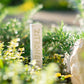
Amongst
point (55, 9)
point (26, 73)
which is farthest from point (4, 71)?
point (55, 9)

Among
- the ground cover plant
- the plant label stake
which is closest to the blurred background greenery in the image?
the ground cover plant

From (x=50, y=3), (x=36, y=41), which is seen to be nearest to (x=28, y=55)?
(x=36, y=41)

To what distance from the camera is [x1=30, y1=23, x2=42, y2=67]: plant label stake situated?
76.2 inches

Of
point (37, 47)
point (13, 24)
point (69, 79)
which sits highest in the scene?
point (13, 24)

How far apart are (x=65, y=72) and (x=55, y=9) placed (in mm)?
11144

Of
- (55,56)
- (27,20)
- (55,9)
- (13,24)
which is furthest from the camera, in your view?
(55,9)

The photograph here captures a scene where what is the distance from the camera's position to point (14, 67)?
123 centimetres

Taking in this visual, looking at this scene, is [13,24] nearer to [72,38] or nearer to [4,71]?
[72,38]

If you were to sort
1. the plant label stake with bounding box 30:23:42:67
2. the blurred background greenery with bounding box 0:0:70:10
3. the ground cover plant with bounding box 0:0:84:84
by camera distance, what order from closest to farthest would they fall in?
the ground cover plant with bounding box 0:0:84:84 → the plant label stake with bounding box 30:23:42:67 → the blurred background greenery with bounding box 0:0:70:10

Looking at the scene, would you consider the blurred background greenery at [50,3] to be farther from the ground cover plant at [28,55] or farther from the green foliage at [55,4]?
the ground cover plant at [28,55]

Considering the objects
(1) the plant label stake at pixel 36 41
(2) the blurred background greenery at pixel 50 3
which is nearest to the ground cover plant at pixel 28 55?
(1) the plant label stake at pixel 36 41

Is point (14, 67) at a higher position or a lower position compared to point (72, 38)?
lower

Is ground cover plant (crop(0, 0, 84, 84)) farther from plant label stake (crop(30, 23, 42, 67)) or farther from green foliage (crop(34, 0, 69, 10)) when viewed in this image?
green foliage (crop(34, 0, 69, 10))

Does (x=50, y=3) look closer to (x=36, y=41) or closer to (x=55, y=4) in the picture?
(x=55, y=4)
